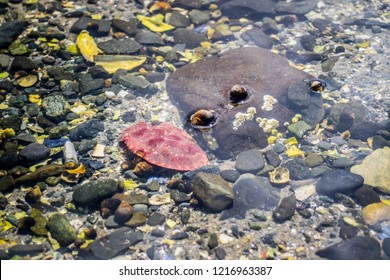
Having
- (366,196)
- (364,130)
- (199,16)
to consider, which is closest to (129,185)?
(366,196)

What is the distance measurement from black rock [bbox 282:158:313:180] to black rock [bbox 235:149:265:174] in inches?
10.1

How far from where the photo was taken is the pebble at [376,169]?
12.0 ft

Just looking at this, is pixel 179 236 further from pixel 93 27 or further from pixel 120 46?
pixel 93 27

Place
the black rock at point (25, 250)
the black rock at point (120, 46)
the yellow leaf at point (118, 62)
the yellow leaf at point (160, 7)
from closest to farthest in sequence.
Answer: the black rock at point (25, 250) → the yellow leaf at point (118, 62) → the black rock at point (120, 46) → the yellow leaf at point (160, 7)

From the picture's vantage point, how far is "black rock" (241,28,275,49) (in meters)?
5.42

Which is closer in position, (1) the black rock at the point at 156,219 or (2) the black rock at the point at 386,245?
(2) the black rock at the point at 386,245

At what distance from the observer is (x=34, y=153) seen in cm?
401

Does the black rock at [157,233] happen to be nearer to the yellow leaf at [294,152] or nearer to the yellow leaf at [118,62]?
the yellow leaf at [294,152]

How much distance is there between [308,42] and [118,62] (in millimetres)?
2637

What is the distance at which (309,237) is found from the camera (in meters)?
3.32

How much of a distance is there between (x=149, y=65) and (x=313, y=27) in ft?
8.29

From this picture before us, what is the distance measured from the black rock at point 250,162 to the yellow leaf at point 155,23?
260 centimetres

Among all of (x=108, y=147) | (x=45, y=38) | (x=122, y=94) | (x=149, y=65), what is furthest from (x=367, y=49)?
(x=45, y=38)

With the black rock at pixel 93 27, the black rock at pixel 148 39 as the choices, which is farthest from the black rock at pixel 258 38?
the black rock at pixel 93 27
